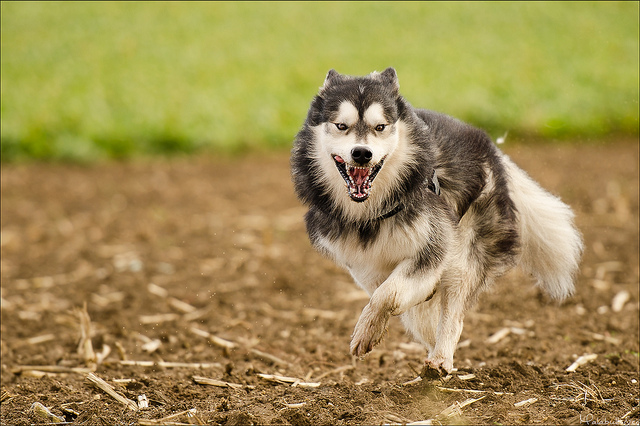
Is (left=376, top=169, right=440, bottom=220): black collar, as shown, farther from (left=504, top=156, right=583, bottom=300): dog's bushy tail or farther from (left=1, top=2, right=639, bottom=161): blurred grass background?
(left=1, top=2, right=639, bottom=161): blurred grass background

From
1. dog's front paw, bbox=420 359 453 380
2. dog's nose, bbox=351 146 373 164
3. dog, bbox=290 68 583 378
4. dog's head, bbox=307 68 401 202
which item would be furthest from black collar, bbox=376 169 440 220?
dog's front paw, bbox=420 359 453 380

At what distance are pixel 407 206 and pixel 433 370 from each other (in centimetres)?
101

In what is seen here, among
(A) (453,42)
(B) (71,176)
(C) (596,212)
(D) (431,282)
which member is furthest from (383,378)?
(A) (453,42)

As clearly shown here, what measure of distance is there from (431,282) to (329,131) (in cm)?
104

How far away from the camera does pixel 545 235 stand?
489cm

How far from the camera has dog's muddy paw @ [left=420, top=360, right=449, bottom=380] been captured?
431 cm

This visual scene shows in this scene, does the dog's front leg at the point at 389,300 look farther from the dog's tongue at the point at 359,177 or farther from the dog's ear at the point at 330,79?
the dog's ear at the point at 330,79

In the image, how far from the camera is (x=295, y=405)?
3.96 metres

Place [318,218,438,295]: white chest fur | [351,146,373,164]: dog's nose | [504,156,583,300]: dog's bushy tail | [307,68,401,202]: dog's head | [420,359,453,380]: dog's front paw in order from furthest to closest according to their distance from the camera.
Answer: [504,156,583,300]: dog's bushy tail, [420,359,453,380]: dog's front paw, [318,218,438,295]: white chest fur, [307,68,401,202]: dog's head, [351,146,373,164]: dog's nose

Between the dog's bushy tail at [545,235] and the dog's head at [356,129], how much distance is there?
1260 millimetres

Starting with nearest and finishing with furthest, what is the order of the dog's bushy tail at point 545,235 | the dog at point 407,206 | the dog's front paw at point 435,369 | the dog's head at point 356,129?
the dog's head at point 356,129, the dog at point 407,206, the dog's front paw at point 435,369, the dog's bushy tail at point 545,235

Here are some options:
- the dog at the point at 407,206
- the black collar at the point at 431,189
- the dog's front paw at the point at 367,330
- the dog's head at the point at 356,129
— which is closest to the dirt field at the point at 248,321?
the dog's front paw at the point at 367,330

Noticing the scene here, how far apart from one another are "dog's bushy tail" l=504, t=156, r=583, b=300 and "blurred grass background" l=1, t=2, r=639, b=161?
11546mm

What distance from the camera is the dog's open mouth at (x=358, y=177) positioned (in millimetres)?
3820
